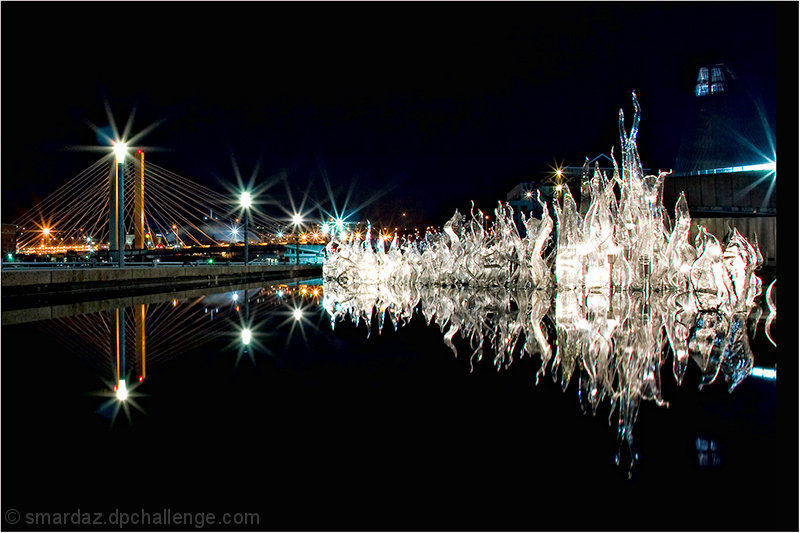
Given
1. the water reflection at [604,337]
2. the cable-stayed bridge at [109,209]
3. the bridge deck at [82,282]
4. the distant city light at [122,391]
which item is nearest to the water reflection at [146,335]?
A: the distant city light at [122,391]

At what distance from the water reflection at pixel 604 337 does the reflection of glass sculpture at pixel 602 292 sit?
1 cm

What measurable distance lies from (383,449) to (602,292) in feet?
22.6

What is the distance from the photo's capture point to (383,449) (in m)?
1.67

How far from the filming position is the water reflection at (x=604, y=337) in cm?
246

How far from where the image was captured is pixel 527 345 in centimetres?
365

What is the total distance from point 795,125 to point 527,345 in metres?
2.96

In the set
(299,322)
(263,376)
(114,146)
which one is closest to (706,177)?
(114,146)

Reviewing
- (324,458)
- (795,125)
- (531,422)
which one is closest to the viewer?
(324,458)

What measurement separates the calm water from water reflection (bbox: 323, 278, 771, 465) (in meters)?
0.10

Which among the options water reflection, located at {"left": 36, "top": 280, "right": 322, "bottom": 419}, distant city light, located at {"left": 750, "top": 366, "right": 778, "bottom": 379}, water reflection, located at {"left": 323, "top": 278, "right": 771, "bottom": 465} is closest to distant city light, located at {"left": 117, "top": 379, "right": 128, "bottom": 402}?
water reflection, located at {"left": 36, "top": 280, "right": 322, "bottom": 419}

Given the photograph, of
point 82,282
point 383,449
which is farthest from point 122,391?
point 82,282

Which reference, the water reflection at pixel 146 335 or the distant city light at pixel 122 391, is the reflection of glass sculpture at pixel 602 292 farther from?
the distant city light at pixel 122 391

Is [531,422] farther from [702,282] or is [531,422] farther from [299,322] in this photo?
[702,282]

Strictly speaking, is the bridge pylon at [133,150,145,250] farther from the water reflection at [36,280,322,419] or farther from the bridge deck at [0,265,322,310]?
the water reflection at [36,280,322,419]
